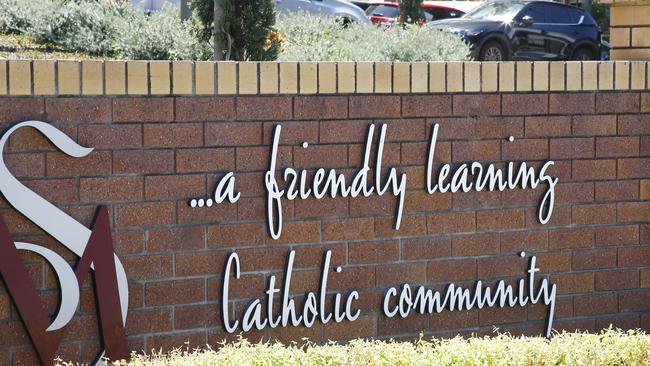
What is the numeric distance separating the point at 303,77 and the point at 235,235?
919 mm

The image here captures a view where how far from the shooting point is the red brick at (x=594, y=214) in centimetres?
669

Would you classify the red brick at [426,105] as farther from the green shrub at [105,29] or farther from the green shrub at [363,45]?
the green shrub at [105,29]

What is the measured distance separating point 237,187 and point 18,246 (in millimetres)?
1166

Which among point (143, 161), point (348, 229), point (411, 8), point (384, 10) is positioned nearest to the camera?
point (143, 161)

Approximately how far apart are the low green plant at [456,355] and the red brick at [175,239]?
2.96 feet

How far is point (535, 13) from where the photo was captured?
19.9 meters

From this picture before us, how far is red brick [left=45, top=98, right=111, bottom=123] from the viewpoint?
541 cm

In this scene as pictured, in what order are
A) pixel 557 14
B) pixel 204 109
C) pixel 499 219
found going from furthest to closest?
pixel 557 14 < pixel 499 219 < pixel 204 109

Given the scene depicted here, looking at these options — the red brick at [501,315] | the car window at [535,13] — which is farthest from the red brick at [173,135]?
the car window at [535,13]

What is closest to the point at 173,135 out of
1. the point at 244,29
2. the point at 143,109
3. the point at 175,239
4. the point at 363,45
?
the point at 143,109

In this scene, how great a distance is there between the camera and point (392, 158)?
244 inches

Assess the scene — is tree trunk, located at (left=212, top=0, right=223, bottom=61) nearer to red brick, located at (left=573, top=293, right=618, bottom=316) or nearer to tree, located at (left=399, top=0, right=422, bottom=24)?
red brick, located at (left=573, top=293, right=618, bottom=316)

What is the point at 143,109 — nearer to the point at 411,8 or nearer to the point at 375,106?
the point at 375,106

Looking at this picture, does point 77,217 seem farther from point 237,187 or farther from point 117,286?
point 237,187
